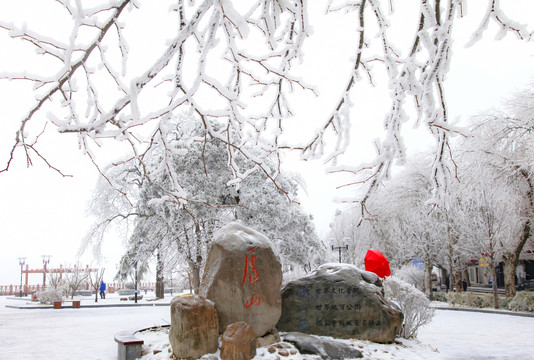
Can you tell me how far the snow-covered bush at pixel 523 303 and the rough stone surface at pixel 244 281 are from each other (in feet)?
42.1

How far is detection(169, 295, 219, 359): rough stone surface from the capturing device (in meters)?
6.81

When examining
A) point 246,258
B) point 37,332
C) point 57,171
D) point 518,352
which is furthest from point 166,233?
point 57,171

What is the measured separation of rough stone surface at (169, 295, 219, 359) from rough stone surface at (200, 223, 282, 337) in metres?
0.37

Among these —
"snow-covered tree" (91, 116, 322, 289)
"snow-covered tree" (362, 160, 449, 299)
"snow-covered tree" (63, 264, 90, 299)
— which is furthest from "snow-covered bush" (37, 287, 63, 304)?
"snow-covered tree" (362, 160, 449, 299)

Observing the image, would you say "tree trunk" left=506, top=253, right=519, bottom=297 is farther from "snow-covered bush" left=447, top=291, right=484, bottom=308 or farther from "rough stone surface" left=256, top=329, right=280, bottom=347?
"rough stone surface" left=256, top=329, right=280, bottom=347

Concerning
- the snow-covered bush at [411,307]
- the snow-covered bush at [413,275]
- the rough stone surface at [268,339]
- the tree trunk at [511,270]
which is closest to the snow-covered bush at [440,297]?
the snow-covered bush at [413,275]

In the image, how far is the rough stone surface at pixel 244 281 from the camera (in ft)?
24.2

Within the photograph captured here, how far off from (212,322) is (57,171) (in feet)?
17.1

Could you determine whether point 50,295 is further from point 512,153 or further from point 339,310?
point 512,153

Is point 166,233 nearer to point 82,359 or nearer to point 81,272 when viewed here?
point 82,359

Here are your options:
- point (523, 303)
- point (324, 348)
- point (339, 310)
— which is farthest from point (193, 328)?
point (523, 303)

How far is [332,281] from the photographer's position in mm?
8758

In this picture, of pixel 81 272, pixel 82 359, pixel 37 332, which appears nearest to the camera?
pixel 82 359

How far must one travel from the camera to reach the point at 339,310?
8.54 meters
